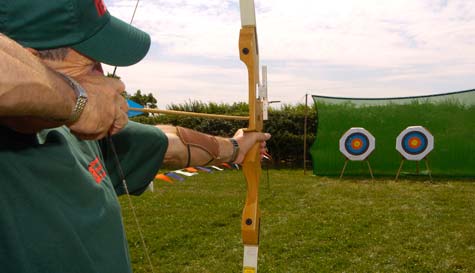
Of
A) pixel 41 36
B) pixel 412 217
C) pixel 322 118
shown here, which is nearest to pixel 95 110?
pixel 41 36

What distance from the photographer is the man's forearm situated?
461 millimetres

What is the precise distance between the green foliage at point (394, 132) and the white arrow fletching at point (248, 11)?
249 inches

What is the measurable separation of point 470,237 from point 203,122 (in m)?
6.60

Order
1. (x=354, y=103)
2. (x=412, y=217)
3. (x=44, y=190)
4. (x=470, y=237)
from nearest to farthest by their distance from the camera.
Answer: (x=44, y=190) < (x=470, y=237) < (x=412, y=217) < (x=354, y=103)

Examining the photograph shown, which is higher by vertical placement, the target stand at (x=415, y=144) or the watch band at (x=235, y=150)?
the watch band at (x=235, y=150)

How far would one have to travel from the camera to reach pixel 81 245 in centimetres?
72

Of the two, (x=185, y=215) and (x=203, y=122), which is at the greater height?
(x=203, y=122)

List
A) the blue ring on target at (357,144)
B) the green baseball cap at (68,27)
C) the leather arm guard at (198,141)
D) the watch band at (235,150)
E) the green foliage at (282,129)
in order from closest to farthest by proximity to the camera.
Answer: the green baseball cap at (68,27) → the leather arm guard at (198,141) → the watch band at (235,150) → the blue ring on target at (357,144) → the green foliage at (282,129)

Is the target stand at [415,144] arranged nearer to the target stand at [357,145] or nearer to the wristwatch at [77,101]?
the target stand at [357,145]

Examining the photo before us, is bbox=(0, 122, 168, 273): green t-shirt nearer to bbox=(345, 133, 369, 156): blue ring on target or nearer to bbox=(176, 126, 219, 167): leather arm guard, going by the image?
bbox=(176, 126, 219, 167): leather arm guard

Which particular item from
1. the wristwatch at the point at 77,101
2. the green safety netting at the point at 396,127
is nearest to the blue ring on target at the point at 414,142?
the green safety netting at the point at 396,127

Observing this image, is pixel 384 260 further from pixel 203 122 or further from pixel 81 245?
pixel 203 122

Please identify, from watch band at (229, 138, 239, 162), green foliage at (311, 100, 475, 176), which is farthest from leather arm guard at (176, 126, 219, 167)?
green foliage at (311, 100, 475, 176)

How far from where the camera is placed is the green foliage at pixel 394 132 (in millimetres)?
7113
